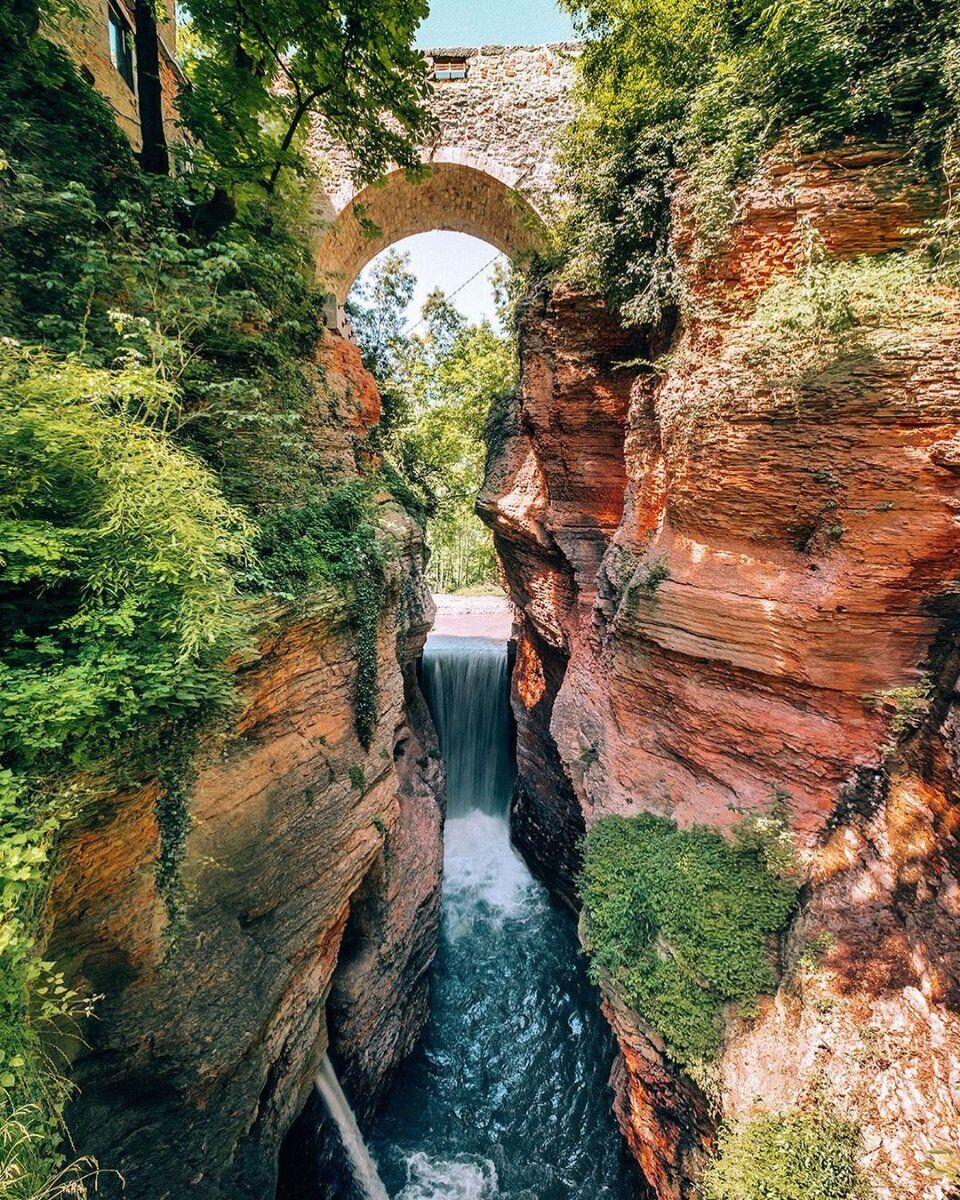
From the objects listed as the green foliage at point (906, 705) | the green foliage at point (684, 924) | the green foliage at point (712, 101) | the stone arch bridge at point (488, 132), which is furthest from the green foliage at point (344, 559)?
the stone arch bridge at point (488, 132)

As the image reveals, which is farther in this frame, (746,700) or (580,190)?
(580,190)

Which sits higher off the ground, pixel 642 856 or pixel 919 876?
pixel 919 876

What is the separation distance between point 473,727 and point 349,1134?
810 centimetres

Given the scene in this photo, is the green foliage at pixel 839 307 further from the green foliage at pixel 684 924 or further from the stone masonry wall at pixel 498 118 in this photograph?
the stone masonry wall at pixel 498 118

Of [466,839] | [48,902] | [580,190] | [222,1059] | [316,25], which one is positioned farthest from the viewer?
[466,839]

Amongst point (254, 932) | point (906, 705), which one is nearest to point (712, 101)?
point (906, 705)

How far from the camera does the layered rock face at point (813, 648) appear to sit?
3.53m

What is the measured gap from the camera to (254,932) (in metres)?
4.04

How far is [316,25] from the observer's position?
4.96m

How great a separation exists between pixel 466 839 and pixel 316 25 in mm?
14123

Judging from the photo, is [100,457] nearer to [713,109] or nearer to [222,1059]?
[222,1059]

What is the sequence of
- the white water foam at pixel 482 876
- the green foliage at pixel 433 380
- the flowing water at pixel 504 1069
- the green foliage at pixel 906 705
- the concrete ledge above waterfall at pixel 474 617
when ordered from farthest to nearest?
the concrete ledge above waterfall at pixel 474 617 < the green foliage at pixel 433 380 < the white water foam at pixel 482 876 < the flowing water at pixel 504 1069 < the green foliage at pixel 906 705

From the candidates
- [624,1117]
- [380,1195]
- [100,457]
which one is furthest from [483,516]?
[380,1195]

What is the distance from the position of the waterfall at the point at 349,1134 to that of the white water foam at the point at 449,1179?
37cm
